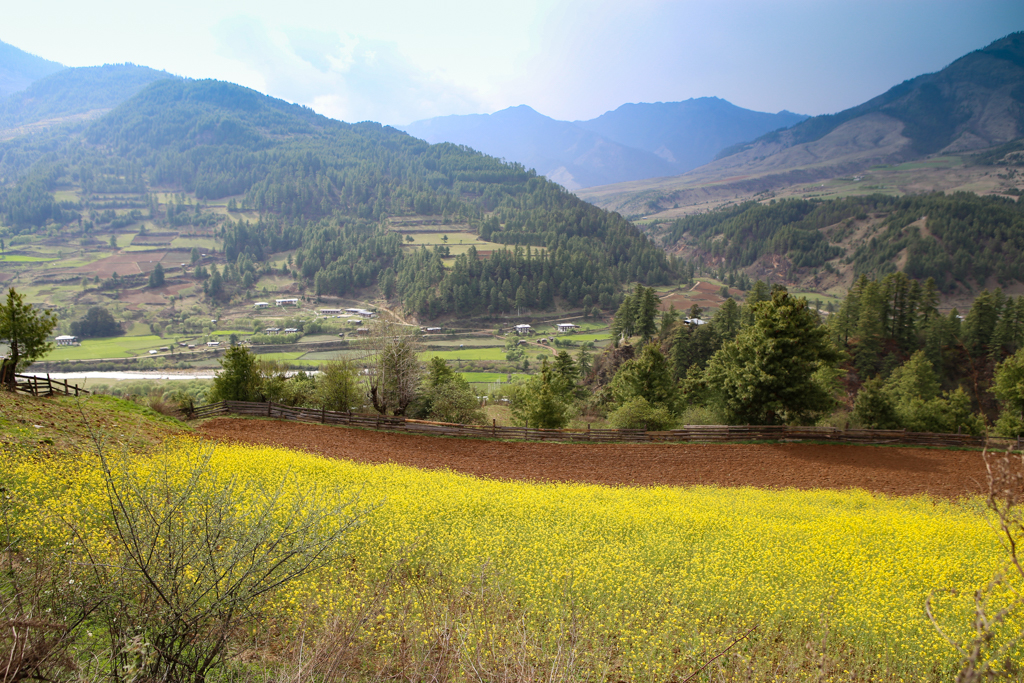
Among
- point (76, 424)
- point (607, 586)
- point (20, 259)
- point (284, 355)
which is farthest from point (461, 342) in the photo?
point (20, 259)

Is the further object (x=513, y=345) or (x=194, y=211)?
(x=194, y=211)

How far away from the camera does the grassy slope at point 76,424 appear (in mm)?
12016

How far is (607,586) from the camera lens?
8.25m

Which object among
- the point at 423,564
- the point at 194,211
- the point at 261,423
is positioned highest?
the point at 194,211

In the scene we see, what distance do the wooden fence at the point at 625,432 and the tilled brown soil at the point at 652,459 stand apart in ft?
1.87

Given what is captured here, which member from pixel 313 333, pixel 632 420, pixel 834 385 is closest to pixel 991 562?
pixel 632 420

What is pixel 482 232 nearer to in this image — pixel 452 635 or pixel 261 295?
pixel 261 295

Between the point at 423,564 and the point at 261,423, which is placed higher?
the point at 423,564

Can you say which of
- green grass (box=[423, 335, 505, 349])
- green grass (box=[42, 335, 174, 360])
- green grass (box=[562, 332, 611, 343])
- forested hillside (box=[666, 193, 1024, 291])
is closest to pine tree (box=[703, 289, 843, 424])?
green grass (box=[562, 332, 611, 343])

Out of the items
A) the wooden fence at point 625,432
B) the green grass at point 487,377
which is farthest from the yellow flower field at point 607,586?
the green grass at point 487,377

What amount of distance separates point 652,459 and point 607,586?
44.3 ft

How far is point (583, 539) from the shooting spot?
10102mm

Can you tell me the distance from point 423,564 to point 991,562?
A: 1085 centimetres

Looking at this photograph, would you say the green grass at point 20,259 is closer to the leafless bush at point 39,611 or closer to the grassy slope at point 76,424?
the grassy slope at point 76,424
